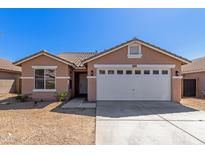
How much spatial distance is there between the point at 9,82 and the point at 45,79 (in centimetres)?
872

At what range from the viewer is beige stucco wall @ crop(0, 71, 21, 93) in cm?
1980

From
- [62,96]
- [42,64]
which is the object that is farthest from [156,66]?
[42,64]

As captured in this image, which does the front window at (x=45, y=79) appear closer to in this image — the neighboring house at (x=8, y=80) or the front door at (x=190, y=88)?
the neighboring house at (x=8, y=80)

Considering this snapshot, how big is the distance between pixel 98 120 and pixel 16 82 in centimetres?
1796

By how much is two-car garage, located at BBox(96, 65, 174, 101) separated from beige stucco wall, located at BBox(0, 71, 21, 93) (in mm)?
12220

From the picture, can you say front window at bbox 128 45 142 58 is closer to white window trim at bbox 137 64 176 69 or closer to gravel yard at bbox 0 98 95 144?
white window trim at bbox 137 64 176 69

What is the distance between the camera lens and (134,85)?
46.0 ft

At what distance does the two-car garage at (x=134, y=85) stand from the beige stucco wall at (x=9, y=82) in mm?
12220

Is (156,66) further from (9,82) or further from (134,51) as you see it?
(9,82)

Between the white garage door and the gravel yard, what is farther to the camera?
the white garage door

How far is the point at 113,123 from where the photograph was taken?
7.11m

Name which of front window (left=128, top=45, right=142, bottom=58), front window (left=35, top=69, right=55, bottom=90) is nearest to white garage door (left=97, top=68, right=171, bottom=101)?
front window (left=128, top=45, right=142, bottom=58)
